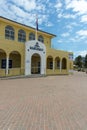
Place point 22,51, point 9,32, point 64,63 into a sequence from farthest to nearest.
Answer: point 64,63 → point 9,32 → point 22,51

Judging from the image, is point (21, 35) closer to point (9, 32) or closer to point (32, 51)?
point (9, 32)

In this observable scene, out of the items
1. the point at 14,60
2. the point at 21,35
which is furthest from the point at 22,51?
the point at 21,35

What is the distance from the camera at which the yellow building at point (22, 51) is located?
23.3m

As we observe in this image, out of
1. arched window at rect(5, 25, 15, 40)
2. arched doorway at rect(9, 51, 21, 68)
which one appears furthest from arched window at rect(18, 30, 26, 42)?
arched doorway at rect(9, 51, 21, 68)

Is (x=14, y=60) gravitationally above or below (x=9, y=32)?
below

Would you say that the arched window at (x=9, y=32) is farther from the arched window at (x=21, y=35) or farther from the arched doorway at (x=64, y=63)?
the arched doorway at (x=64, y=63)

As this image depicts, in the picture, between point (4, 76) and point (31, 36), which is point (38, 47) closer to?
point (31, 36)

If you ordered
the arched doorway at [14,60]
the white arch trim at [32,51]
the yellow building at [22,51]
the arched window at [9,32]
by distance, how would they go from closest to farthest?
the yellow building at [22,51] < the white arch trim at [32,51] < the arched window at [9,32] < the arched doorway at [14,60]

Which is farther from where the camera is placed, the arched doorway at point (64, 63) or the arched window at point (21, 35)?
the arched doorway at point (64, 63)

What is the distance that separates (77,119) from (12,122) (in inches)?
83.3

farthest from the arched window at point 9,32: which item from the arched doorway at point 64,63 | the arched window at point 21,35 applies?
the arched doorway at point 64,63

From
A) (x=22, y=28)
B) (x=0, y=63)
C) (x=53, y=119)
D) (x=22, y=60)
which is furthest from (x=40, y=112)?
(x=22, y=28)

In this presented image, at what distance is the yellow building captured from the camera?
919 inches

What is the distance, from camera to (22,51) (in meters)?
25.2
